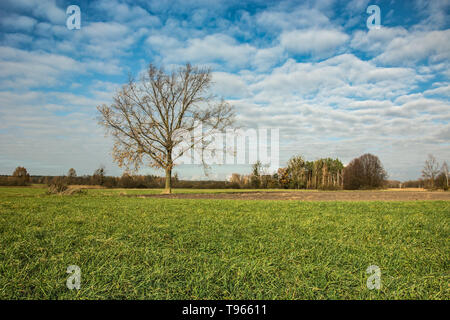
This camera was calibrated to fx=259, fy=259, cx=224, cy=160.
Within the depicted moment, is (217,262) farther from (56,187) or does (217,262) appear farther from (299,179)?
(299,179)

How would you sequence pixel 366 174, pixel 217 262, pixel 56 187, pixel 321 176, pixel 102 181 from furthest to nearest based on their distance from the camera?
1. pixel 321 176
2. pixel 366 174
3. pixel 102 181
4. pixel 56 187
5. pixel 217 262

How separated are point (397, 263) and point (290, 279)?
1454mm

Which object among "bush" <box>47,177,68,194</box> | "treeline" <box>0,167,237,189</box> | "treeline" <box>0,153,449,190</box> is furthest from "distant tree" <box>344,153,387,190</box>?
"bush" <box>47,177,68,194</box>

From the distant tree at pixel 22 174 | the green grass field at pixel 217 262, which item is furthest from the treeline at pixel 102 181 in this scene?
the green grass field at pixel 217 262

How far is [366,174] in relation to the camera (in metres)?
47.0

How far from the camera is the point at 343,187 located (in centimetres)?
4744

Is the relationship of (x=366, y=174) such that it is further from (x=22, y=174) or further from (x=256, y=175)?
(x=22, y=174)

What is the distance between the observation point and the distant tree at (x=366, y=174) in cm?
4628

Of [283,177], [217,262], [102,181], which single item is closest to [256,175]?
[283,177]

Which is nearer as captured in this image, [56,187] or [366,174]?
[56,187]

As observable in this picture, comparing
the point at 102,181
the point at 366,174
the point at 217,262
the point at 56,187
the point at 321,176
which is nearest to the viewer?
the point at 217,262

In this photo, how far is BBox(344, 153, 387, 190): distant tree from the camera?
152 feet
